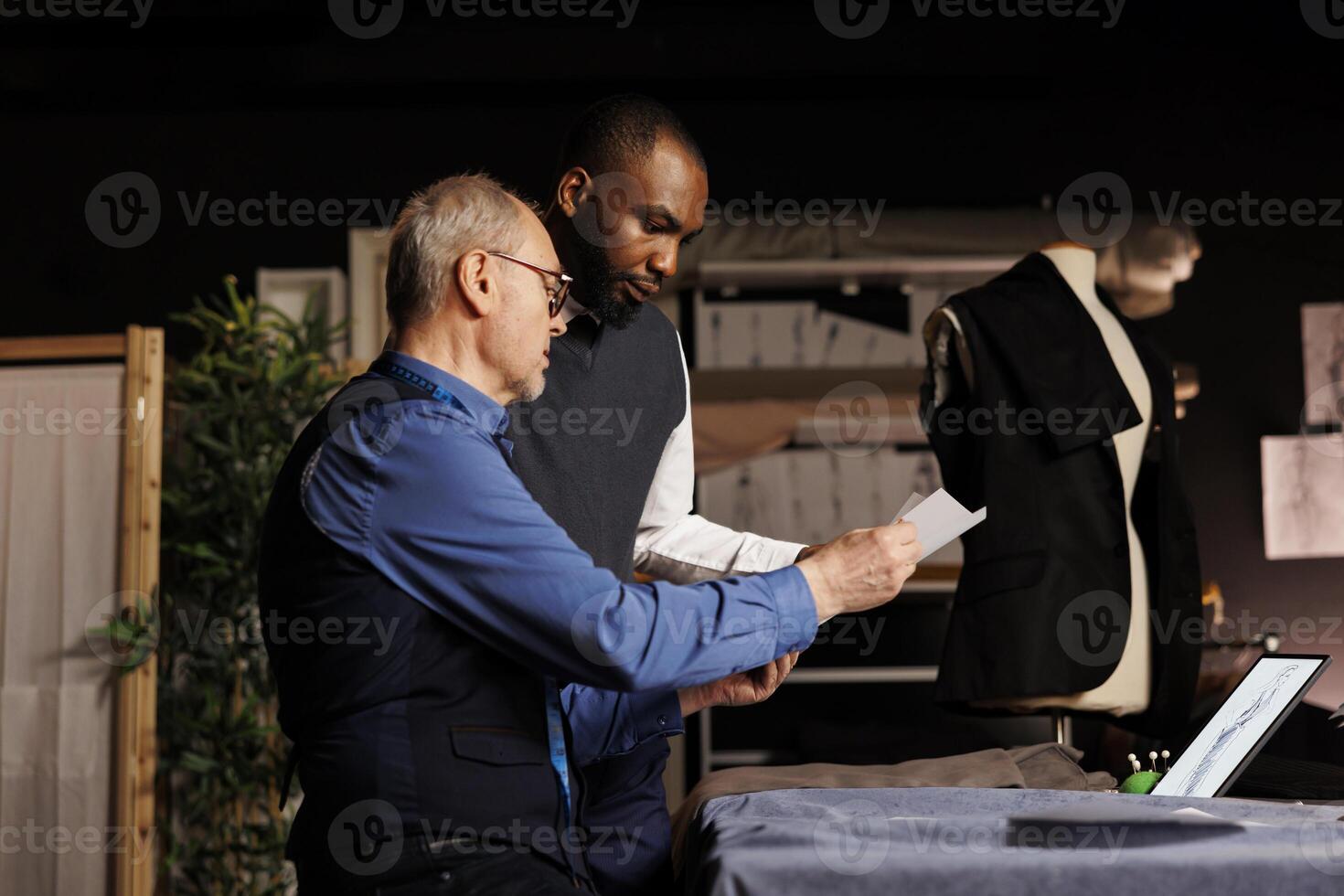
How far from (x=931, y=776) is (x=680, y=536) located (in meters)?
0.57

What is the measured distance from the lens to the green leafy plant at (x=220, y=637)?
4082 mm

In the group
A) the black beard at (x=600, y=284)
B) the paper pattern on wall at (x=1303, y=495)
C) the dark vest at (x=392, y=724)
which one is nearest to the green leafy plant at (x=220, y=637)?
the black beard at (x=600, y=284)

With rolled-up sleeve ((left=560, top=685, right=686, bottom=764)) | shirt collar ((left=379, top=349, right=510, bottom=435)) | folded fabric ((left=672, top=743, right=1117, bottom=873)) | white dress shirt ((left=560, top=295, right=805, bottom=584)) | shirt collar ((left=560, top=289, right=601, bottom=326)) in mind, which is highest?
shirt collar ((left=560, top=289, right=601, bottom=326))

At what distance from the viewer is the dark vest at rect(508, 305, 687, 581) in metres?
1.92

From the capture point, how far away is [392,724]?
1335 millimetres

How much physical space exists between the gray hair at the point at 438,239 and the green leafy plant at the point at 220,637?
2.74 meters

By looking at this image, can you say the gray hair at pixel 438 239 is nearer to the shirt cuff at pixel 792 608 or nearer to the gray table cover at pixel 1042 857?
the shirt cuff at pixel 792 608

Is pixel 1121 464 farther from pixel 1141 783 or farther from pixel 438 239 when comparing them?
pixel 438 239

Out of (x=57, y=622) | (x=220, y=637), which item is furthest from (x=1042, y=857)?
(x=220, y=637)

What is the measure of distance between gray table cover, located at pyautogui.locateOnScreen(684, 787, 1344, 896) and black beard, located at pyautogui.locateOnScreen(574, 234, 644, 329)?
37.7 inches

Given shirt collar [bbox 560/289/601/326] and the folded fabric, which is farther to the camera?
shirt collar [bbox 560/289/601/326]

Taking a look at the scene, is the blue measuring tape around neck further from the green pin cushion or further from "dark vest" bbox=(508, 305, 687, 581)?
→ the green pin cushion

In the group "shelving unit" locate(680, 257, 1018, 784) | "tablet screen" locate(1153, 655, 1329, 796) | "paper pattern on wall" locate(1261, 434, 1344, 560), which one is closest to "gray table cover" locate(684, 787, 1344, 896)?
"tablet screen" locate(1153, 655, 1329, 796)

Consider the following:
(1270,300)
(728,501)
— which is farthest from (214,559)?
(1270,300)
